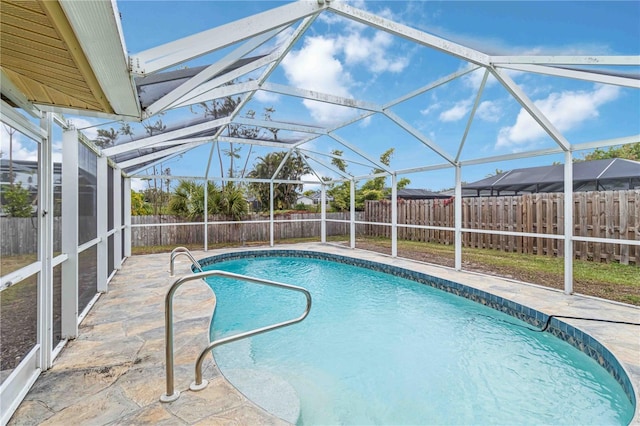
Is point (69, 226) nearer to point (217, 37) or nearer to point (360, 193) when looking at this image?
point (217, 37)

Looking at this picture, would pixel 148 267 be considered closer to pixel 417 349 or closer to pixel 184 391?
pixel 184 391

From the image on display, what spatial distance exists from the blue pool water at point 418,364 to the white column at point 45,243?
1.65m

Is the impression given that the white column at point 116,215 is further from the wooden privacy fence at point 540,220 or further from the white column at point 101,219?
the wooden privacy fence at point 540,220

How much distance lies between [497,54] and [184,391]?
5230 millimetres

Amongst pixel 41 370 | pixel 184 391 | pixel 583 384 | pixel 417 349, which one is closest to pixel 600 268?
pixel 583 384

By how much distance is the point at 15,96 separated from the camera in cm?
215

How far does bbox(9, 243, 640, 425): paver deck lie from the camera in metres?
2.15

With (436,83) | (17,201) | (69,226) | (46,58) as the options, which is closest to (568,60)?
(436,83)

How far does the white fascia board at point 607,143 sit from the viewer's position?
427 centimetres

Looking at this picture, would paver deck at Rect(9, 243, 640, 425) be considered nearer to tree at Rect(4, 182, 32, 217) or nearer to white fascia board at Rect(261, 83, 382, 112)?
tree at Rect(4, 182, 32, 217)

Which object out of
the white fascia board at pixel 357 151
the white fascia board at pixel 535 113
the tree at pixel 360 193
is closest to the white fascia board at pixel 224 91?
the white fascia board at pixel 357 151

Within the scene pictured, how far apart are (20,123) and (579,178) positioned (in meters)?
12.0

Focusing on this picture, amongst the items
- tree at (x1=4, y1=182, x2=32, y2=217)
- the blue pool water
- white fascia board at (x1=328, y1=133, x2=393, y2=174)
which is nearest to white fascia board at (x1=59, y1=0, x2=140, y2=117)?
tree at (x1=4, y1=182, x2=32, y2=217)

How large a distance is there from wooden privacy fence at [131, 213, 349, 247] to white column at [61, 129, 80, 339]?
716 cm
